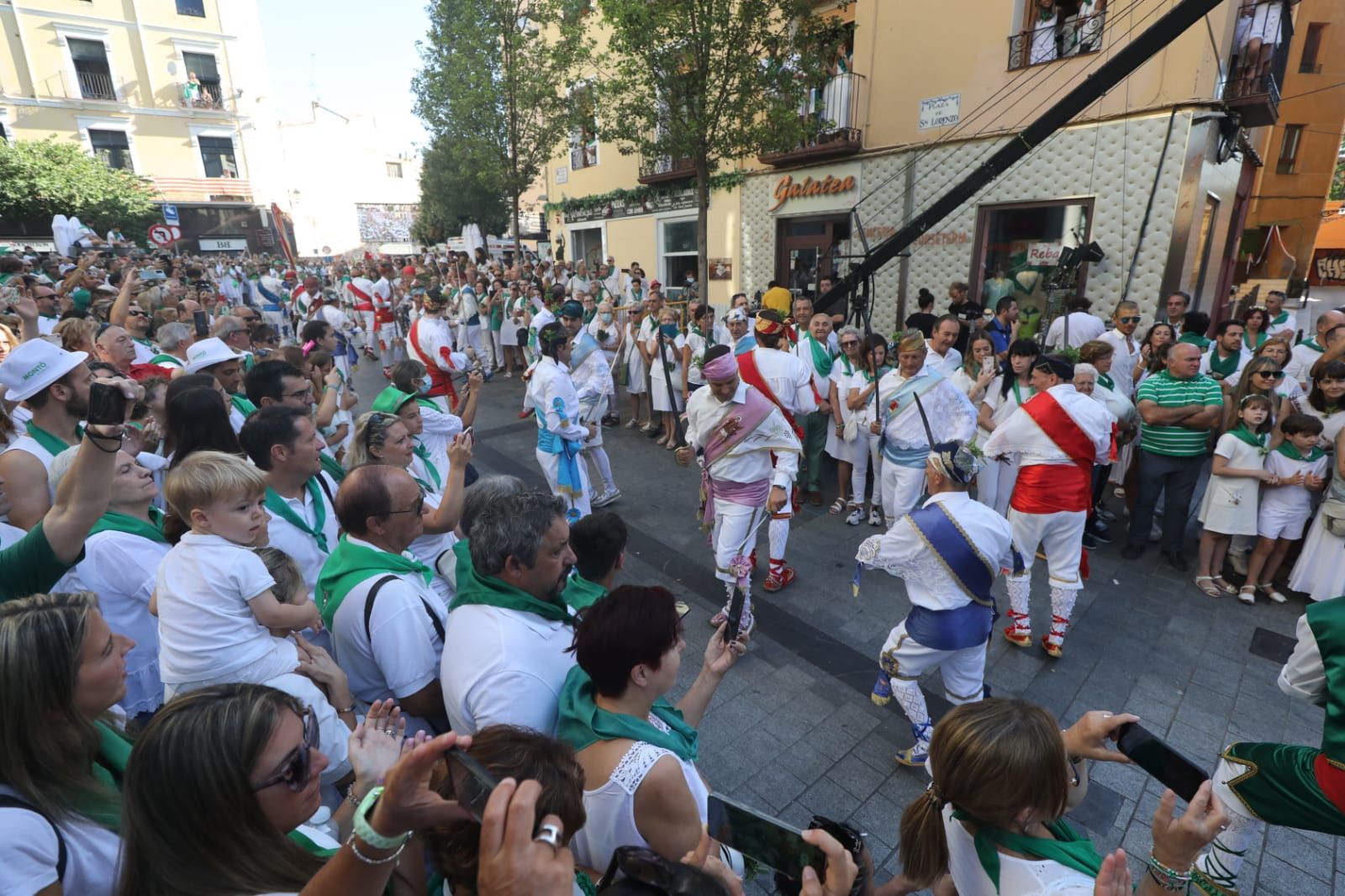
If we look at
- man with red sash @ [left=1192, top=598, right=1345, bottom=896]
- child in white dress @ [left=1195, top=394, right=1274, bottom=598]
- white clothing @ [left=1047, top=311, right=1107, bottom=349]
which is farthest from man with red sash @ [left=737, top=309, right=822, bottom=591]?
white clothing @ [left=1047, top=311, right=1107, bottom=349]

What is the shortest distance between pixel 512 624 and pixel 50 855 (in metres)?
1.09

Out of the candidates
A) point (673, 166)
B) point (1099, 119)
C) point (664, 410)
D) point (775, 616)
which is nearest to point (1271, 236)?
point (1099, 119)

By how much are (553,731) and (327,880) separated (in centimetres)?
85

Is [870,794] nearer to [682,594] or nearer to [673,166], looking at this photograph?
[682,594]

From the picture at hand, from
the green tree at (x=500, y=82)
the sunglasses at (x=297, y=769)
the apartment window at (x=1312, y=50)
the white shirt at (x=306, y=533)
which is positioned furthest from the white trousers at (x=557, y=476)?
the apartment window at (x=1312, y=50)

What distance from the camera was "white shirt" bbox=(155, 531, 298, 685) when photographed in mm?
2021

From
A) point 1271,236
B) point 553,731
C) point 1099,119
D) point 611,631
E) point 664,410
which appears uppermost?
point 1099,119

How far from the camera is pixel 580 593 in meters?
2.60

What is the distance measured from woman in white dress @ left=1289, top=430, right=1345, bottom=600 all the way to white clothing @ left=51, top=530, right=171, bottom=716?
269 inches

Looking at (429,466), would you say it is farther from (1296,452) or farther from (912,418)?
(1296,452)

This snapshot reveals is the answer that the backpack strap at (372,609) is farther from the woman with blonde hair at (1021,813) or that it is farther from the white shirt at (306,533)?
the woman with blonde hair at (1021,813)

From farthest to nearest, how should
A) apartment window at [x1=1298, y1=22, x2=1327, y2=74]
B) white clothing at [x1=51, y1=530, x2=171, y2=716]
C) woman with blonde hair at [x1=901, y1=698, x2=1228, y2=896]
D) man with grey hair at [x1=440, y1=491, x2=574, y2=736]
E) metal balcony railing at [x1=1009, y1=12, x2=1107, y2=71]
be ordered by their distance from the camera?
apartment window at [x1=1298, y1=22, x2=1327, y2=74]
metal balcony railing at [x1=1009, y1=12, x2=1107, y2=71]
white clothing at [x1=51, y1=530, x2=171, y2=716]
man with grey hair at [x1=440, y1=491, x2=574, y2=736]
woman with blonde hair at [x1=901, y1=698, x2=1228, y2=896]

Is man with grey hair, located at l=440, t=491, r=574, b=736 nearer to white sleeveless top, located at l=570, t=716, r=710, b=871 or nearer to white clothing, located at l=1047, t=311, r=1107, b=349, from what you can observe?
white sleeveless top, located at l=570, t=716, r=710, b=871

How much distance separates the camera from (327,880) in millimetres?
1148
